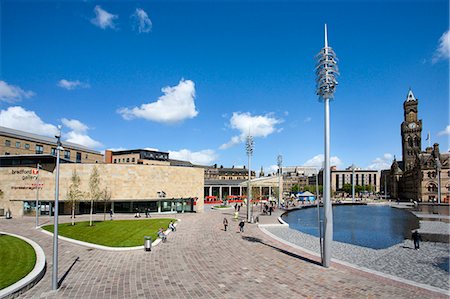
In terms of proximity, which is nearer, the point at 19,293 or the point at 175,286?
the point at 19,293

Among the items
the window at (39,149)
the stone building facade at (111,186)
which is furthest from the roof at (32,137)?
the stone building facade at (111,186)

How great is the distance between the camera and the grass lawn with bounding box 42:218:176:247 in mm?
23609

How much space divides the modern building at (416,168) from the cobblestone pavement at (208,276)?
7809 centimetres

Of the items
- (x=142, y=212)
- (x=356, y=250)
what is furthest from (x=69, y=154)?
(x=356, y=250)

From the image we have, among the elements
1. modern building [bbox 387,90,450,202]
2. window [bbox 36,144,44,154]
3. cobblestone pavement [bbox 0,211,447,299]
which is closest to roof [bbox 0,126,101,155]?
window [bbox 36,144,44,154]

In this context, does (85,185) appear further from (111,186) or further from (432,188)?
(432,188)

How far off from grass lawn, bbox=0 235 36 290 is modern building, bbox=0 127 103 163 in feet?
99.0

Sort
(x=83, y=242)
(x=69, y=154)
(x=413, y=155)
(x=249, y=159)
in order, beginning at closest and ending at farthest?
(x=83, y=242) → (x=249, y=159) → (x=69, y=154) → (x=413, y=155)

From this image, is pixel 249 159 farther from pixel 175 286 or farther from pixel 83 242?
pixel 175 286

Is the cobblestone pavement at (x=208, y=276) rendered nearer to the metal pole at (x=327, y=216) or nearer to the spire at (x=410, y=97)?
the metal pole at (x=327, y=216)

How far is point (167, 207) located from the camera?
48.9 metres

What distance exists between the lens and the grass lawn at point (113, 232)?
23.6 m

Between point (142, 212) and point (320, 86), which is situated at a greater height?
point (320, 86)

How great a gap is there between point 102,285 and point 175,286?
11.7 ft
